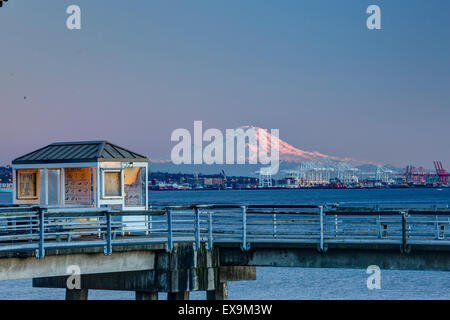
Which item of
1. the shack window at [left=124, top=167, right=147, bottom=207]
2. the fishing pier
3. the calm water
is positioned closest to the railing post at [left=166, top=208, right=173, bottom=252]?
the fishing pier

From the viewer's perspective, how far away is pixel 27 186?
27.1 meters

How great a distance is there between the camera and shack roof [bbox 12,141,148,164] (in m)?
25.4

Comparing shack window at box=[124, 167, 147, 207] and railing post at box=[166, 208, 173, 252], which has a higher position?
shack window at box=[124, 167, 147, 207]

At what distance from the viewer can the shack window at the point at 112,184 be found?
2558cm

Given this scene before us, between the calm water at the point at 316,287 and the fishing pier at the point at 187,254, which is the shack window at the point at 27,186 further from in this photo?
the calm water at the point at 316,287

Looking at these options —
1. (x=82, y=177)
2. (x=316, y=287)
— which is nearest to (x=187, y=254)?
(x=82, y=177)

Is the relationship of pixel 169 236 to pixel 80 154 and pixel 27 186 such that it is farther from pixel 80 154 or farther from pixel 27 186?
pixel 27 186

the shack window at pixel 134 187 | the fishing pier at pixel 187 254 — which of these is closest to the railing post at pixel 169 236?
the fishing pier at pixel 187 254

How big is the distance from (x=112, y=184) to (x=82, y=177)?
1.16 meters

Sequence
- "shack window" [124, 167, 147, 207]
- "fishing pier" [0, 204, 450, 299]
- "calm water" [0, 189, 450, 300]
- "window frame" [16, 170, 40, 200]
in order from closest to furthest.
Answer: "fishing pier" [0, 204, 450, 299] → "shack window" [124, 167, 147, 207] → "window frame" [16, 170, 40, 200] → "calm water" [0, 189, 450, 300]

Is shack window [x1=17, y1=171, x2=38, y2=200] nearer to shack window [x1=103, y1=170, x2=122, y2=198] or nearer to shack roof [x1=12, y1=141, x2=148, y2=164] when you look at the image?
shack roof [x1=12, y1=141, x2=148, y2=164]

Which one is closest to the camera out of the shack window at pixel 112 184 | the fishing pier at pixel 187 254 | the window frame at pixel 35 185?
the fishing pier at pixel 187 254
